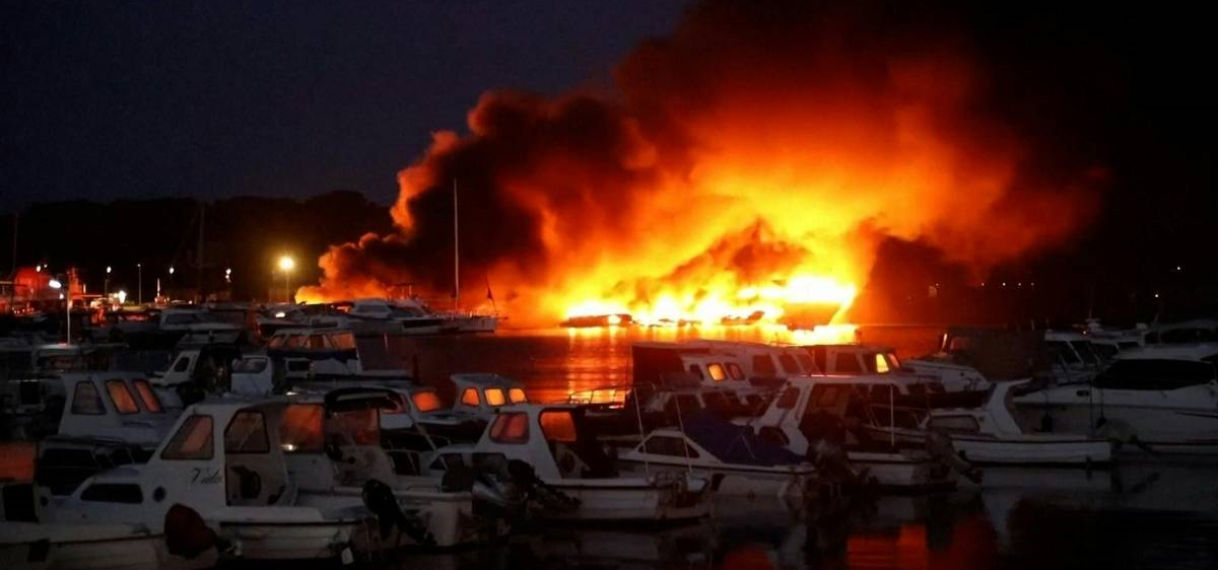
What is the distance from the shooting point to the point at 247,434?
16156mm

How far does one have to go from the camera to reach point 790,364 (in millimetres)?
34250

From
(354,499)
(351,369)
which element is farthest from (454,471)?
(351,369)

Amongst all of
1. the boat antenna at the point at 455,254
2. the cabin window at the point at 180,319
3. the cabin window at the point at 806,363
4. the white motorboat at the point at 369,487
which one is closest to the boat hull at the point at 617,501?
the white motorboat at the point at 369,487

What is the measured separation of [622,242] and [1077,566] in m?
72.1

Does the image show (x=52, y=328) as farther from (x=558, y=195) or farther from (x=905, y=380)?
(x=905, y=380)

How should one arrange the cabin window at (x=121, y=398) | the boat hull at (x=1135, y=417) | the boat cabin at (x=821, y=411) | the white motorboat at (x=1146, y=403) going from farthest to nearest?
the white motorboat at (x=1146, y=403) < the boat hull at (x=1135, y=417) < the cabin window at (x=121, y=398) < the boat cabin at (x=821, y=411)

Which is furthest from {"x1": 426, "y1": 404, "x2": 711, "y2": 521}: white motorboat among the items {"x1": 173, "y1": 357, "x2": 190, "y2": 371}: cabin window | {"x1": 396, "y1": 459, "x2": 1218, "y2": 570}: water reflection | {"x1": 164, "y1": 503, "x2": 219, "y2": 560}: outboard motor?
{"x1": 173, "y1": 357, "x2": 190, "y2": 371}: cabin window

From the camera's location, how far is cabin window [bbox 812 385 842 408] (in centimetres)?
2375

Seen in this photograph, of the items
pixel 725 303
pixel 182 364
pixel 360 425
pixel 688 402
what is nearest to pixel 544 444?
pixel 360 425

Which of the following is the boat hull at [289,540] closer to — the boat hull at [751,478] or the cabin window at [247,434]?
the cabin window at [247,434]

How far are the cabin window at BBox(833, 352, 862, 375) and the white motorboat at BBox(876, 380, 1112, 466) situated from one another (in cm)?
551

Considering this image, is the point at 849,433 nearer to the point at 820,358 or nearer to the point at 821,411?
the point at 821,411

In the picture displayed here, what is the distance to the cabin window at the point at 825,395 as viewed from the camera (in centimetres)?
2375

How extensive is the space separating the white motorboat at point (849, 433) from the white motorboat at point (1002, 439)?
2.45 ft
